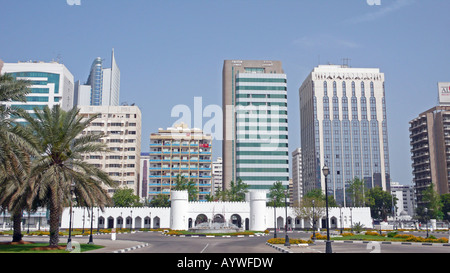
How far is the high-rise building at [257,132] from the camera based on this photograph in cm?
12212

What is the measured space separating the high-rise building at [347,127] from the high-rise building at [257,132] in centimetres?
2139

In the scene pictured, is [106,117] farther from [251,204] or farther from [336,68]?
[336,68]

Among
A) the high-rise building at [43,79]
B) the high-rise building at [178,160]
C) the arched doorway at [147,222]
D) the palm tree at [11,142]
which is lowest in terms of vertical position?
the arched doorway at [147,222]

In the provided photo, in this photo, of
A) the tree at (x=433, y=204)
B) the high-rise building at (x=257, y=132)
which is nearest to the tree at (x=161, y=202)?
the high-rise building at (x=257, y=132)

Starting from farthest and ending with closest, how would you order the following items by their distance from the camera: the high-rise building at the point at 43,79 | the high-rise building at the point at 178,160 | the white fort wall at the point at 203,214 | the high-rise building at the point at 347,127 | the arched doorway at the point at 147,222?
1. the high-rise building at the point at 347,127
2. the high-rise building at the point at 178,160
3. the high-rise building at the point at 43,79
4. the arched doorway at the point at 147,222
5. the white fort wall at the point at 203,214

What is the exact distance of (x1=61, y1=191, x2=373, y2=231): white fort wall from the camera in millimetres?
78625

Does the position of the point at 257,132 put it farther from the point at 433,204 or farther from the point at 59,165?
the point at 59,165

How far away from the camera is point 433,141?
4924 inches

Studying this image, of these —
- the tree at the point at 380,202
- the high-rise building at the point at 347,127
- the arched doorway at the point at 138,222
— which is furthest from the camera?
the high-rise building at the point at 347,127

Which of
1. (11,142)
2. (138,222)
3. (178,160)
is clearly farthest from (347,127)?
(11,142)

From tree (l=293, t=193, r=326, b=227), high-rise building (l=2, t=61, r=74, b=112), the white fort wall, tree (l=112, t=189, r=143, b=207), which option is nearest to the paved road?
tree (l=293, t=193, r=326, b=227)

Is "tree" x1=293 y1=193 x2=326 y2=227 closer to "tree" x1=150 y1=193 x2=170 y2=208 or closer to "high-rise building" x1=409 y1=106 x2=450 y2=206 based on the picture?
"tree" x1=150 y1=193 x2=170 y2=208

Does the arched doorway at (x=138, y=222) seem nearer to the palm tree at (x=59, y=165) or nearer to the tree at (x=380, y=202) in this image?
the palm tree at (x=59, y=165)
